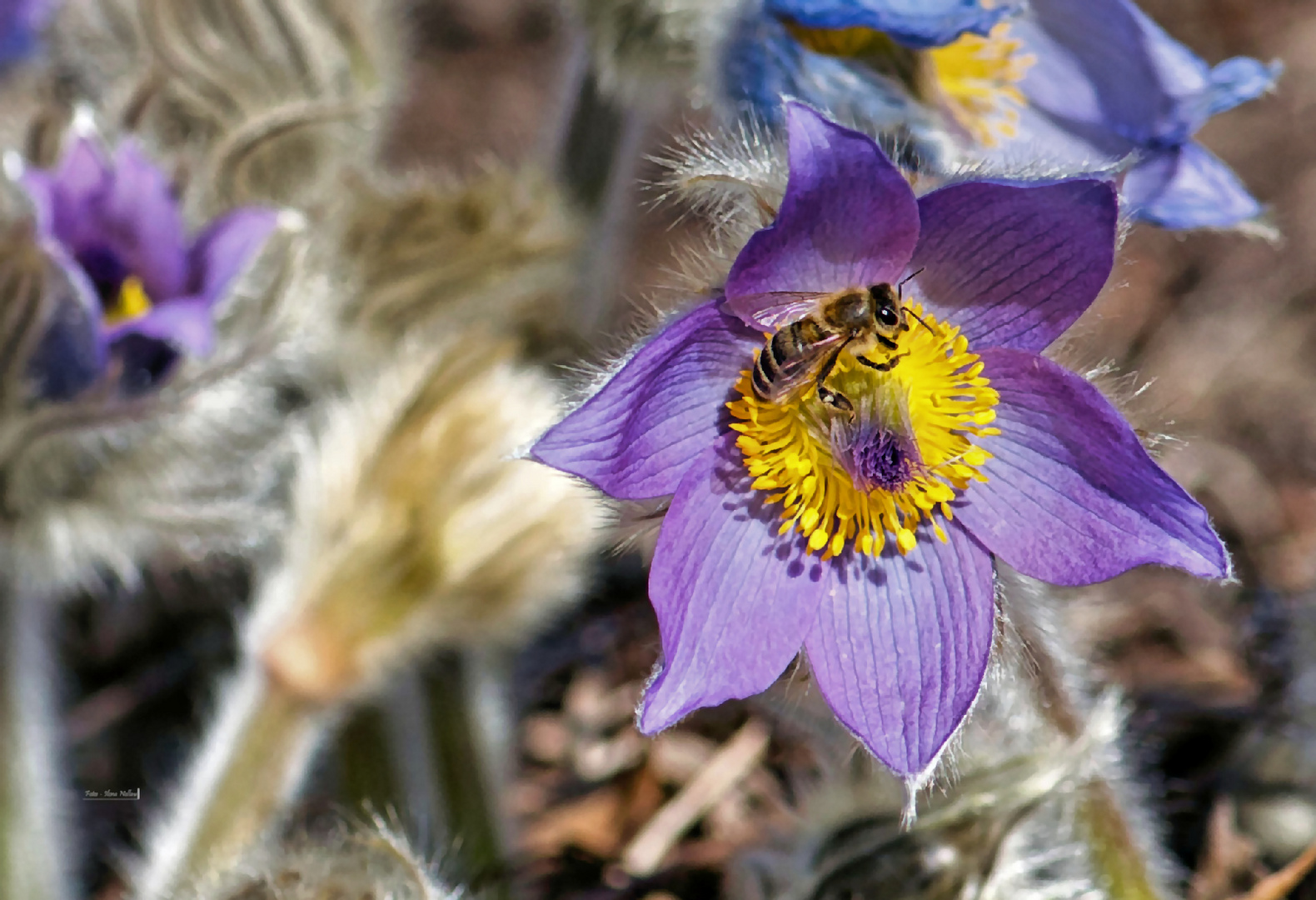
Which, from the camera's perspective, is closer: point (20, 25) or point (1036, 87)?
point (1036, 87)

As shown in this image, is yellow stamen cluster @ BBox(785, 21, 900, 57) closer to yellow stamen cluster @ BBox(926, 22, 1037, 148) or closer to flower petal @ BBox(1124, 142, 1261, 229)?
yellow stamen cluster @ BBox(926, 22, 1037, 148)

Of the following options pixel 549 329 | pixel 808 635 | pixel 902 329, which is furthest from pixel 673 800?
pixel 902 329

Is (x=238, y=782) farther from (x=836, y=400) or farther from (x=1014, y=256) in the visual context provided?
(x=1014, y=256)

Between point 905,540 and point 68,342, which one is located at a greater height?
point 68,342

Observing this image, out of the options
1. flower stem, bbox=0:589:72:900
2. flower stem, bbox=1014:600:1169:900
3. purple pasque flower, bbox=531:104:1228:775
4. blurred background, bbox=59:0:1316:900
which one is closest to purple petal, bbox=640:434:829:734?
purple pasque flower, bbox=531:104:1228:775

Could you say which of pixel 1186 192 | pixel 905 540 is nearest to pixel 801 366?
pixel 905 540

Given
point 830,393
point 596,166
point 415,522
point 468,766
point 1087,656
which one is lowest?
point 1087,656

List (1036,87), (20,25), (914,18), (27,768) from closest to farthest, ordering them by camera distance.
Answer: (914,18), (1036,87), (27,768), (20,25)
